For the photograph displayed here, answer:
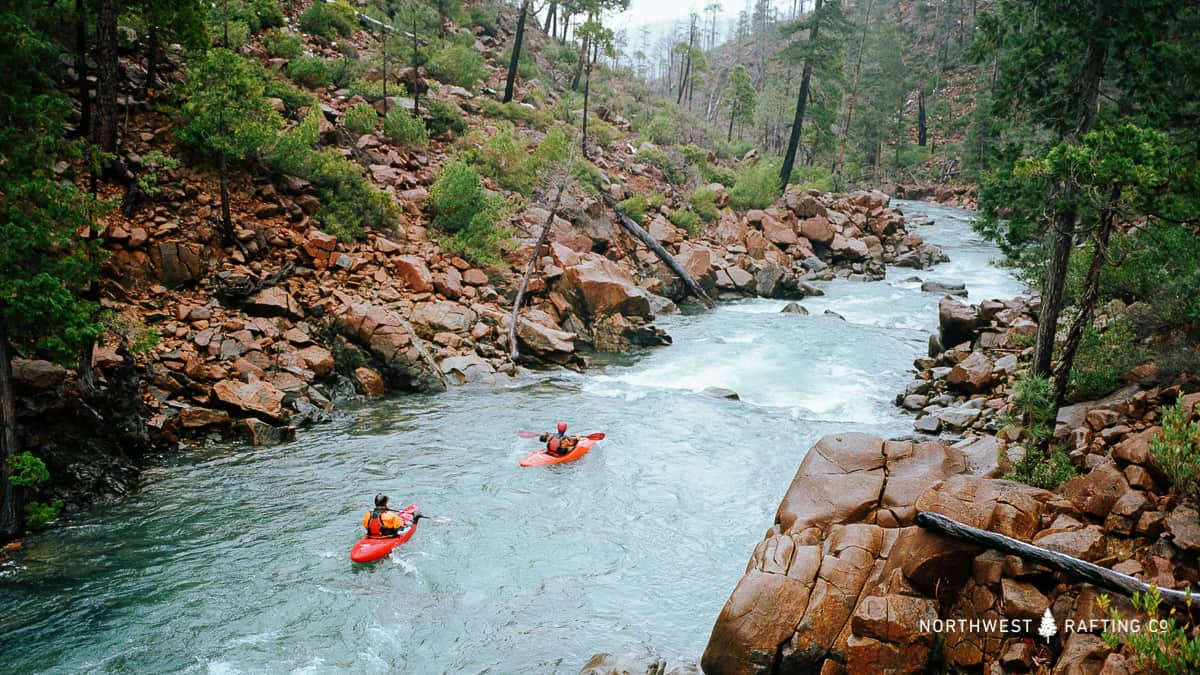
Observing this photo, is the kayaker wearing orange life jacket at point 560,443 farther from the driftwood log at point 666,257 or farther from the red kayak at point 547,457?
the driftwood log at point 666,257

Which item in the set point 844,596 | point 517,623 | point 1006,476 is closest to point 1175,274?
point 1006,476

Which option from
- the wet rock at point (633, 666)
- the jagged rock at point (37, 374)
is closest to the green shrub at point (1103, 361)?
the wet rock at point (633, 666)

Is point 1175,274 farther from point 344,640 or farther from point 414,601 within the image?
point 344,640

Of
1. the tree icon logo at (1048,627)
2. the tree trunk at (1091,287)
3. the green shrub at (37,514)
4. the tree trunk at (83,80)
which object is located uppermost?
the tree trunk at (83,80)

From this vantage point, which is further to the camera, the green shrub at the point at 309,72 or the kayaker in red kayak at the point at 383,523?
the green shrub at the point at 309,72

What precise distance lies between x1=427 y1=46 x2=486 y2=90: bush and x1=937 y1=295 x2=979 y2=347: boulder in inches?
938

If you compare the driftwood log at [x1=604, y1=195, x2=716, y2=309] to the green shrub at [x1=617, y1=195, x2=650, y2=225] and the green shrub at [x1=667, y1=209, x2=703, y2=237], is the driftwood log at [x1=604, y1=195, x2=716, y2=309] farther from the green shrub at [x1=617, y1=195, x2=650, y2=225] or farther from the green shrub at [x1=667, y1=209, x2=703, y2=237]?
the green shrub at [x1=667, y1=209, x2=703, y2=237]

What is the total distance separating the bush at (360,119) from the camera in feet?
72.2

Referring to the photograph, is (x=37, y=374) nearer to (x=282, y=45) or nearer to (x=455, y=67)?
(x=282, y=45)

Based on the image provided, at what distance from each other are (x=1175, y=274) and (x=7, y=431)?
17.4 meters

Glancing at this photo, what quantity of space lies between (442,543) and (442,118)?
20.6m

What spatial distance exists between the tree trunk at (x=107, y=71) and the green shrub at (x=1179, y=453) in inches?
648

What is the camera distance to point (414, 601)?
876cm

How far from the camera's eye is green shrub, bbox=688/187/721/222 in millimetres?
30031
